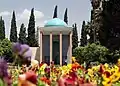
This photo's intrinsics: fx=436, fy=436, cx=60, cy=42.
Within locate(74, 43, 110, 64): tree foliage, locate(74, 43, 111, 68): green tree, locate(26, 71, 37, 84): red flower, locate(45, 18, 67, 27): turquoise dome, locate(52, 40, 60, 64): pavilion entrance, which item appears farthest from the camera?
locate(52, 40, 60, 64): pavilion entrance

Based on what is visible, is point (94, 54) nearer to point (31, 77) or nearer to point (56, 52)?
point (56, 52)

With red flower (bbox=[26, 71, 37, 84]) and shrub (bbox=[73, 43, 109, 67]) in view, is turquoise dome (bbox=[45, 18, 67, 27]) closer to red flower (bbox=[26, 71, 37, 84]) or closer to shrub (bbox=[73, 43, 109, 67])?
shrub (bbox=[73, 43, 109, 67])

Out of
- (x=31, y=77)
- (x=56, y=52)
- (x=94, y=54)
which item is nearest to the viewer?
(x=31, y=77)

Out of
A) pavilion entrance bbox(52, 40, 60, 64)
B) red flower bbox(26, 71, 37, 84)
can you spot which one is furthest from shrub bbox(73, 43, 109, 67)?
red flower bbox(26, 71, 37, 84)

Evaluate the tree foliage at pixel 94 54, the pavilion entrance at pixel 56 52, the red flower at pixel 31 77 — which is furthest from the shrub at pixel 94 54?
the red flower at pixel 31 77

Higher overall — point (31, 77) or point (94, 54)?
point (31, 77)

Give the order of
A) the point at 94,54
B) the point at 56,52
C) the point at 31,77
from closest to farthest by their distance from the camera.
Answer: the point at 31,77, the point at 94,54, the point at 56,52

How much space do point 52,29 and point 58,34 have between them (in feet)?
6.40

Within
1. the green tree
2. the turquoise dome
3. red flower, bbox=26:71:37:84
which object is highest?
the turquoise dome

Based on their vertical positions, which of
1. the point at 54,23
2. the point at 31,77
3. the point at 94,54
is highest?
the point at 54,23

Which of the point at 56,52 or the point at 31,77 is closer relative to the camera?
the point at 31,77

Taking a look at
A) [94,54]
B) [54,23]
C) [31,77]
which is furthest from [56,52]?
[31,77]

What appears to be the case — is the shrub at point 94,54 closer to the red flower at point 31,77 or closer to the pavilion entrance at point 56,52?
the pavilion entrance at point 56,52

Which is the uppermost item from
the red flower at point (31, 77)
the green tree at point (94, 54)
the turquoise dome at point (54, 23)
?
the turquoise dome at point (54, 23)
